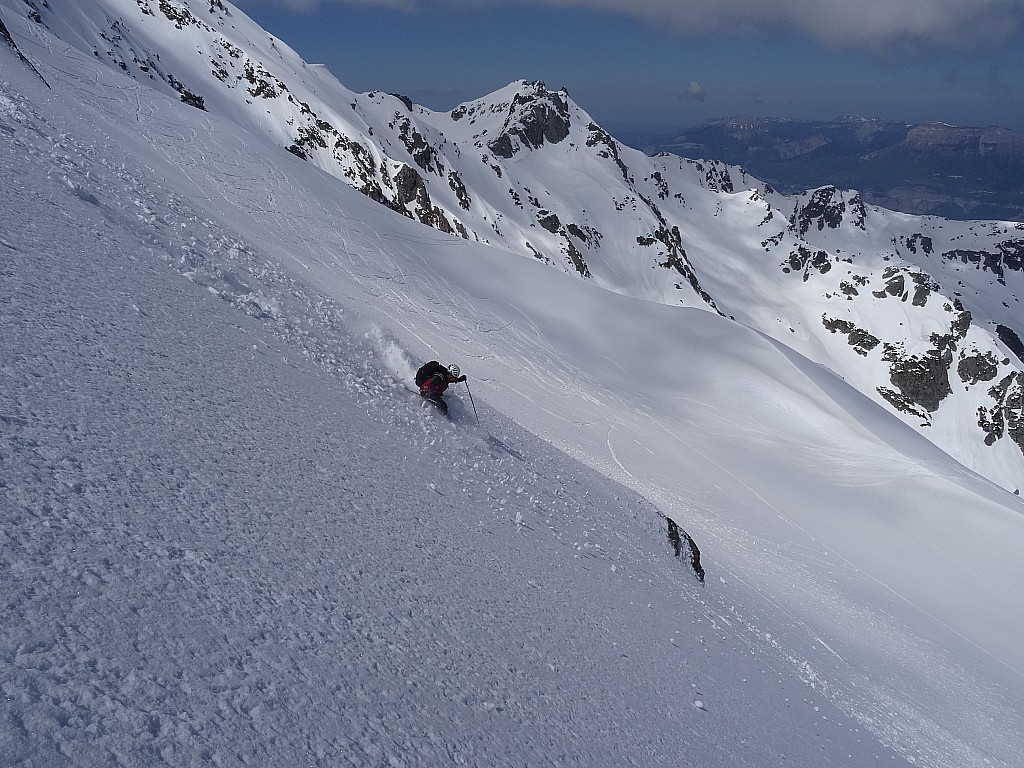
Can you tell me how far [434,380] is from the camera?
9.02 meters

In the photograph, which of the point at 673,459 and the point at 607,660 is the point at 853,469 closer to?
the point at 673,459

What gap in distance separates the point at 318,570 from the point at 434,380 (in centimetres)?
477

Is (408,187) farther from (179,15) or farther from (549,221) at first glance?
(549,221)

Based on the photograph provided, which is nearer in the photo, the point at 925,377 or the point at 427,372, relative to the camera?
the point at 427,372

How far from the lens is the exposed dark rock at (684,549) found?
36.5 ft

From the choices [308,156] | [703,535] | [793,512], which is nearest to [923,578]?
[793,512]

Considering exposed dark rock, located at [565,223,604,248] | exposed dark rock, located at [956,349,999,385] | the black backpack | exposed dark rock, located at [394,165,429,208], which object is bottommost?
the black backpack

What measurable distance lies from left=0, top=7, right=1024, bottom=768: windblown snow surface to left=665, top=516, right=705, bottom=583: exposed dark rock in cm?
39

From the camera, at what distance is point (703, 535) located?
16.2 meters

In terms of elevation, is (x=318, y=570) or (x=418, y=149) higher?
(x=418, y=149)

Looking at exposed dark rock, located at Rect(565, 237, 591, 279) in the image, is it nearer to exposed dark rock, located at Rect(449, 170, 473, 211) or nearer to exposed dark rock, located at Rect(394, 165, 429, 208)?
exposed dark rock, located at Rect(449, 170, 473, 211)

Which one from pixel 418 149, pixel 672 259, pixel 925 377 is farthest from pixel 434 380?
pixel 925 377

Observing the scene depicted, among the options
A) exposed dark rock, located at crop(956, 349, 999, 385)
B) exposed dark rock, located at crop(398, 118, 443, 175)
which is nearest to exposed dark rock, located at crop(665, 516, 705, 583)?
exposed dark rock, located at crop(398, 118, 443, 175)

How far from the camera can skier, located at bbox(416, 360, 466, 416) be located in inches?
356
